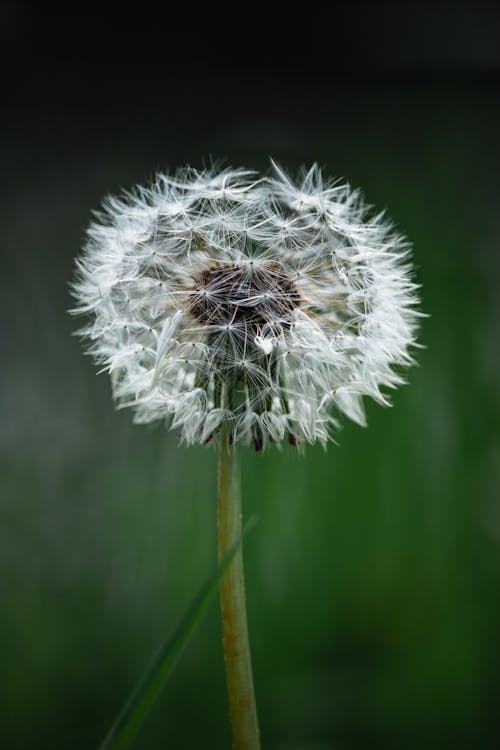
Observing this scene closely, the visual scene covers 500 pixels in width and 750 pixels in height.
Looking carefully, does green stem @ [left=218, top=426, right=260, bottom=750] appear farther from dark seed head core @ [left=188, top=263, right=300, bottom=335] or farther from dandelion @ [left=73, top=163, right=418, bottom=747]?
dark seed head core @ [left=188, top=263, right=300, bottom=335]

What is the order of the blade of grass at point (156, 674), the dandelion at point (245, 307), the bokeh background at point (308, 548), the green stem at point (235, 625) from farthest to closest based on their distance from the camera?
1. the bokeh background at point (308, 548)
2. the dandelion at point (245, 307)
3. the green stem at point (235, 625)
4. the blade of grass at point (156, 674)

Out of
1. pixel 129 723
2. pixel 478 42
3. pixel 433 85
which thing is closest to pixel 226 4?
pixel 433 85

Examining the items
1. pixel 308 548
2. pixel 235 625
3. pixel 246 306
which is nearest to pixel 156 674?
pixel 235 625

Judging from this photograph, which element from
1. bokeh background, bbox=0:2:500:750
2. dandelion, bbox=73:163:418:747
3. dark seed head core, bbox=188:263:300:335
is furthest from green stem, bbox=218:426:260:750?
bokeh background, bbox=0:2:500:750

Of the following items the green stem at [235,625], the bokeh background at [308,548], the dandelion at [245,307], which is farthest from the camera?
the bokeh background at [308,548]

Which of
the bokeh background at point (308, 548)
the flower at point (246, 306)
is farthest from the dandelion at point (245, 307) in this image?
the bokeh background at point (308, 548)

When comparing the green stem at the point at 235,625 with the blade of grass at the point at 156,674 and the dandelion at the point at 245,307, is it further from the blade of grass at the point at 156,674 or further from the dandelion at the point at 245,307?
the blade of grass at the point at 156,674

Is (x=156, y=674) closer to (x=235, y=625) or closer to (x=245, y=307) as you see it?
(x=235, y=625)
